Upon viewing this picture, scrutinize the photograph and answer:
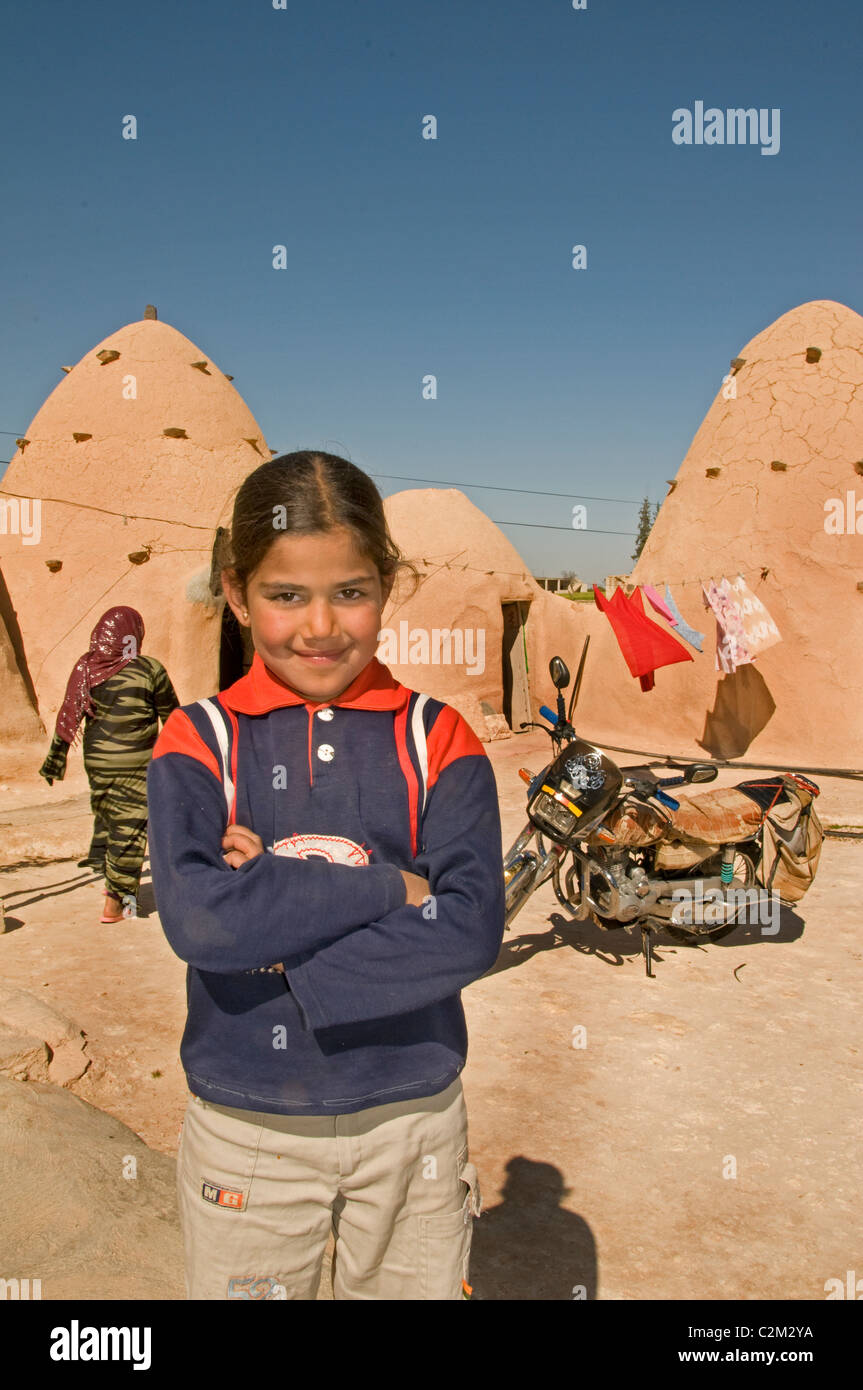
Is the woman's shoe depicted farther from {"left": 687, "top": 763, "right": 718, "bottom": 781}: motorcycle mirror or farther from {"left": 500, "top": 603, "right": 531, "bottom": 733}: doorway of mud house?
{"left": 500, "top": 603, "right": 531, "bottom": 733}: doorway of mud house

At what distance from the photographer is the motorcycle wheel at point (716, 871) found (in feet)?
17.1

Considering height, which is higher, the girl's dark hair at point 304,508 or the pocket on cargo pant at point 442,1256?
the girl's dark hair at point 304,508

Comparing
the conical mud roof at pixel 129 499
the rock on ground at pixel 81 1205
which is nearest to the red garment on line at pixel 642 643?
the conical mud roof at pixel 129 499

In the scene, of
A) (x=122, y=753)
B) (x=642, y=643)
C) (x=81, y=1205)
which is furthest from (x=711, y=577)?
(x=81, y=1205)

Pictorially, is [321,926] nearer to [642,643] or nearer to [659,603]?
[642,643]

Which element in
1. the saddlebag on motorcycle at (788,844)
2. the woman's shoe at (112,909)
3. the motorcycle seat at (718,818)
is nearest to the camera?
the motorcycle seat at (718,818)

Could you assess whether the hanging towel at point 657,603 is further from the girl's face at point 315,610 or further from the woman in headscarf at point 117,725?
the girl's face at point 315,610

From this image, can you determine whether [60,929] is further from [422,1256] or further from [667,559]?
[667,559]

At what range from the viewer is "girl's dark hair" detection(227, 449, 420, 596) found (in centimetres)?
150

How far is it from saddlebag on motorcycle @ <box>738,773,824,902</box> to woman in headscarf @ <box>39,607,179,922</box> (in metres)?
3.53

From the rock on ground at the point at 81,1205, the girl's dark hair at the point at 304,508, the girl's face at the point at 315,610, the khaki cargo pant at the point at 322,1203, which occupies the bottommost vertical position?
the rock on ground at the point at 81,1205

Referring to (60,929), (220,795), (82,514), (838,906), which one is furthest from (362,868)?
(82,514)

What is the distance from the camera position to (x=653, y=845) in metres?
5.03

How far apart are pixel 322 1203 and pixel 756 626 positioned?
32.5 feet
